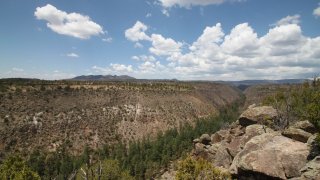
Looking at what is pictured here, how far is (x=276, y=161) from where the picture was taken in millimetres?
32062

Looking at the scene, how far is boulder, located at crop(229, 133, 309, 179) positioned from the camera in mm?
31250

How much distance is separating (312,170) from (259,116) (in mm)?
34825

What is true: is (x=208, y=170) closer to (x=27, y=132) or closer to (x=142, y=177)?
(x=142, y=177)

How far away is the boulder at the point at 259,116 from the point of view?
59638 mm

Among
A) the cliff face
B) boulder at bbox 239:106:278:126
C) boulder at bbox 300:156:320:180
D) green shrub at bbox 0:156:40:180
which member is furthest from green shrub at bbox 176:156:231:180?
the cliff face

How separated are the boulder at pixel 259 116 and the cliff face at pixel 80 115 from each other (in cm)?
8033

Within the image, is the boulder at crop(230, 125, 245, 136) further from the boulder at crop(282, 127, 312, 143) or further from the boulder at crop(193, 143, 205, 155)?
the boulder at crop(282, 127, 312, 143)

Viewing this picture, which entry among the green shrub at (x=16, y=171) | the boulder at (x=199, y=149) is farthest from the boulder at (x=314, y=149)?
the boulder at (x=199, y=149)

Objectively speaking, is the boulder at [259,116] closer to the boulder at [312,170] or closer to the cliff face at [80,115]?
the boulder at [312,170]

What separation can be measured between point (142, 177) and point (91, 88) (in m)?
77.8

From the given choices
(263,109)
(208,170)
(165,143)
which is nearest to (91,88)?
(165,143)

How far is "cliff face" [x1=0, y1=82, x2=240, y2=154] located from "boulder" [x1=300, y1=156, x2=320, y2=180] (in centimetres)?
10336

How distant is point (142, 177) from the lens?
344ft

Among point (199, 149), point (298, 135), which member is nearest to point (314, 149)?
point (298, 135)
